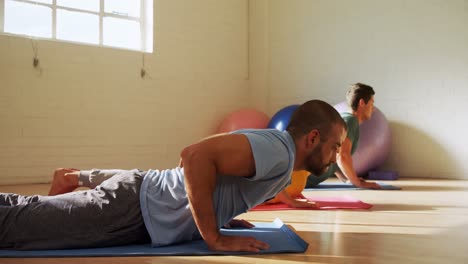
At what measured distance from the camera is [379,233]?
229 centimetres

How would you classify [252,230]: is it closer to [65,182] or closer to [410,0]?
[65,182]

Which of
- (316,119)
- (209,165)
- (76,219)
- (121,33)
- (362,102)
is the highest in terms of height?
(121,33)

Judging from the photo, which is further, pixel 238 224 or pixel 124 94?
pixel 124 94

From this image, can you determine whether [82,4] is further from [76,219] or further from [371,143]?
[76,219]

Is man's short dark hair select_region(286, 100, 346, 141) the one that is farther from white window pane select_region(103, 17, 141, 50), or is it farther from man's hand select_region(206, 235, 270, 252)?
white window pane select_region(103, 17, 141, 50)

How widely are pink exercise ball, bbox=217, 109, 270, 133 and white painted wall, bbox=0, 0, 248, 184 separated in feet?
1.12

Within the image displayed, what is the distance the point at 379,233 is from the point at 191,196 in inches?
39.6

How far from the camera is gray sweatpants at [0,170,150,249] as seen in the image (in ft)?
5.70

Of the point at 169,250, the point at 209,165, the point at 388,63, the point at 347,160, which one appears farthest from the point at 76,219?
the point at 388,63

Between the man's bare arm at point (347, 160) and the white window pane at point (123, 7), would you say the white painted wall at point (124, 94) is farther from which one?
the man's bare arm at point (347, 160)

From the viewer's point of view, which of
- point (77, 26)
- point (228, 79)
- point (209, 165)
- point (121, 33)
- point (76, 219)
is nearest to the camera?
point (209, 165)

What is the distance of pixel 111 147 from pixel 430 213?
10.3ft

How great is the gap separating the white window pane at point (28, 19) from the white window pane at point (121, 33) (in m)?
0.60

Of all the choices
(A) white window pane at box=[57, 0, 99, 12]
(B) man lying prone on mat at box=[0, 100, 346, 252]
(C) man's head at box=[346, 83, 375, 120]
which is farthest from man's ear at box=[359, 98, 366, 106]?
(A) white window pane at box=[57, 0, 99, 12]
